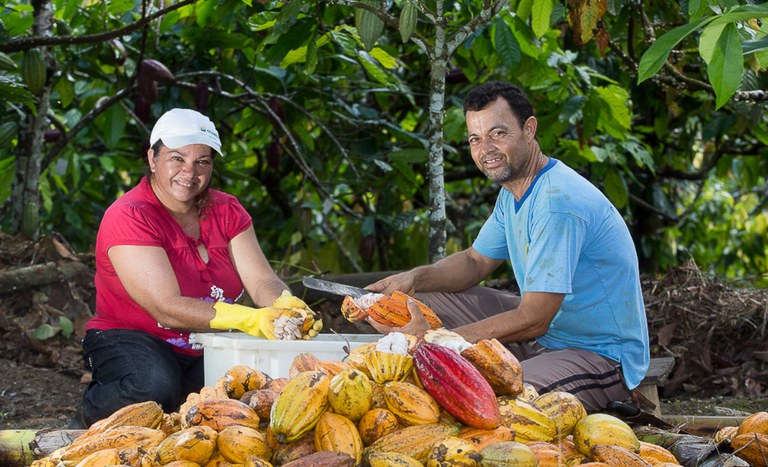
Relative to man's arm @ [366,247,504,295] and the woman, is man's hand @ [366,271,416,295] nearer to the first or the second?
man's arm @ [366,247,504,295]

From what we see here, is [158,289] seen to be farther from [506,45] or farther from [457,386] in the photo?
[506,45]

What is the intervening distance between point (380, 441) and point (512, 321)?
1.04 meters

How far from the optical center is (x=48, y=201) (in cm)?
547

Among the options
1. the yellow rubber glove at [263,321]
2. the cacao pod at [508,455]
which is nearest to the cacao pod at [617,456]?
the cacao pod at [508,455]

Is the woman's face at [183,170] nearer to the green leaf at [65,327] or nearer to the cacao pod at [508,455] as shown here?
the green leaf at [65,327]

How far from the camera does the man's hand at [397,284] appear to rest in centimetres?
320

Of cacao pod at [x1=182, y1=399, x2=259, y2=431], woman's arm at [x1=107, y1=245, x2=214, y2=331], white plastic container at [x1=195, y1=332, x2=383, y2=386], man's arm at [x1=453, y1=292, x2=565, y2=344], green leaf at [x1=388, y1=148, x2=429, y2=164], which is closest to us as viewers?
cacao pod at [x1=182, y1=399, x2=259, y2=431]

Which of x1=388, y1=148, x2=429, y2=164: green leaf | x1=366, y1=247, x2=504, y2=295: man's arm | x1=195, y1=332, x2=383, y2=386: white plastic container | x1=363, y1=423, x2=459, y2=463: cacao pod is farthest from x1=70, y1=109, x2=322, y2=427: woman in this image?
x1=388, y1=148, x2=429, y2=164: green leaf

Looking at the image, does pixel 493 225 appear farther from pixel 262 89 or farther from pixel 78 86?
pixel 78 86

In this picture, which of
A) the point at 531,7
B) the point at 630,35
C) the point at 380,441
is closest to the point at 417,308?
the point at 380,441

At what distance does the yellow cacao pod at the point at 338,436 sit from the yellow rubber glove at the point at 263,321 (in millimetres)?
940

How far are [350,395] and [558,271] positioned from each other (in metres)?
1.10

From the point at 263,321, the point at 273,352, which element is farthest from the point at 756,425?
the point at 263,321

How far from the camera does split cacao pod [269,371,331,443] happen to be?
1764 millimetres
